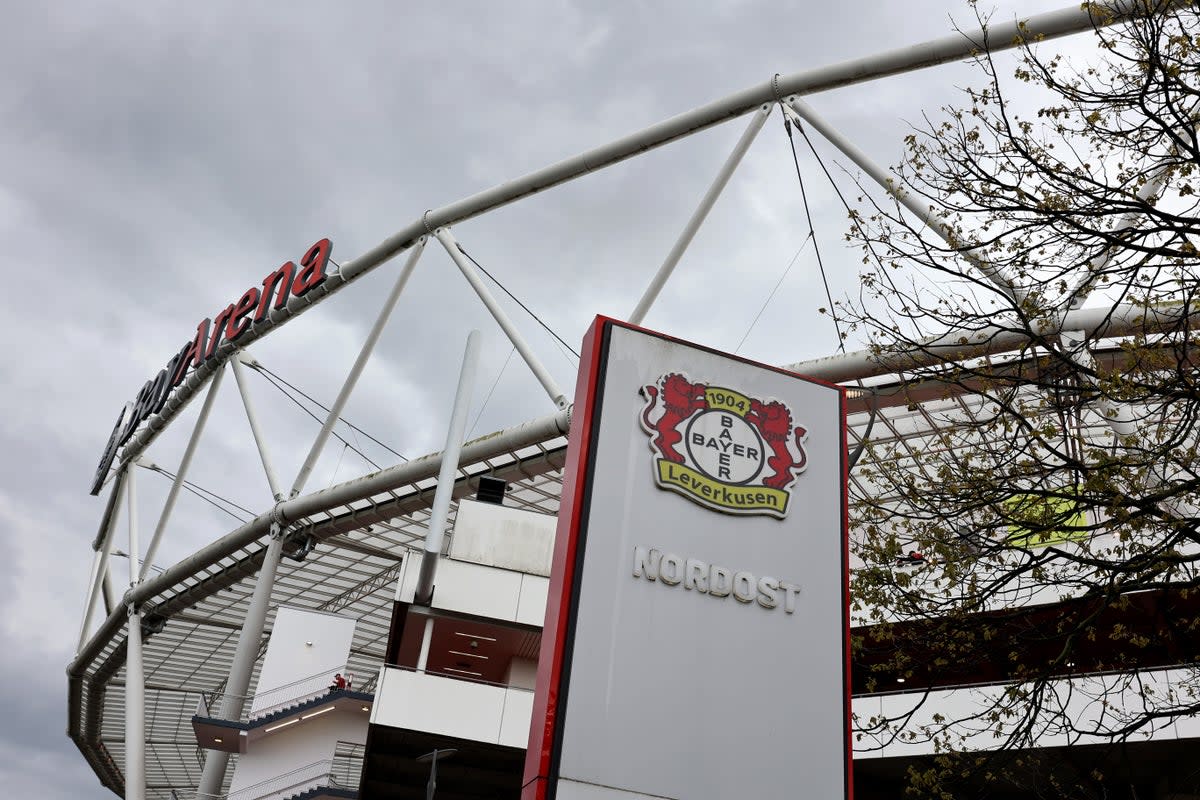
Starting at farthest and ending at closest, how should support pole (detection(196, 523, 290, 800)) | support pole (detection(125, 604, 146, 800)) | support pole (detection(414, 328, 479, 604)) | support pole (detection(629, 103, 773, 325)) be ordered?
1. support pole (detection(125, 604, 146, 800))
2. support pole (detection(196, 523, 290, 800))
3. support pole (detection(414, 328, 479, 604))
4. support pole (detection(629, 103, 773, 325))

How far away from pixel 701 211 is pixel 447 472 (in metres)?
13.2

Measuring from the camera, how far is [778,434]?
1639 cm

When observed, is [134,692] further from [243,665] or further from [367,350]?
[367,350]

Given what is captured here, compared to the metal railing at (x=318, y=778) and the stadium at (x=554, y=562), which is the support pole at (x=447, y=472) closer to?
the stadium at (x=554, y=562)

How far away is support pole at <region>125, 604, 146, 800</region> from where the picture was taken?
4891 cm

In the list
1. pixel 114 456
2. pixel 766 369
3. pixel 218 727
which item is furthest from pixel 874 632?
pixel 114 456

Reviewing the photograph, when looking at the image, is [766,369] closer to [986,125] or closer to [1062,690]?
[986,125]

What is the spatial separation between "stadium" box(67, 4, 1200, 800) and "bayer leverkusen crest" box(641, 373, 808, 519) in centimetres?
17

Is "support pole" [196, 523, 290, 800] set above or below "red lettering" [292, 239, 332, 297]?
below

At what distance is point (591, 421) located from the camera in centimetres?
1516

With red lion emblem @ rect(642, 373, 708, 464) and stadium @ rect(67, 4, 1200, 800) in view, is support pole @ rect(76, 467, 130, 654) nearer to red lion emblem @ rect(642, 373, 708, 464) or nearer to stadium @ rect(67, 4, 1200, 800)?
stadium @ rect(67, 4, 1200, 800)

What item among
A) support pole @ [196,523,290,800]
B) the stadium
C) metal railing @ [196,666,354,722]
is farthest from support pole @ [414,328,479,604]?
support pole @ [196,523,290,800]

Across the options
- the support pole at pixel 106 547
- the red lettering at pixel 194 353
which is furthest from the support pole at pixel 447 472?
the support pole at pixel 106 547

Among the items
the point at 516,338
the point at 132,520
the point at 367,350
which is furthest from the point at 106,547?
the point at 516,338
